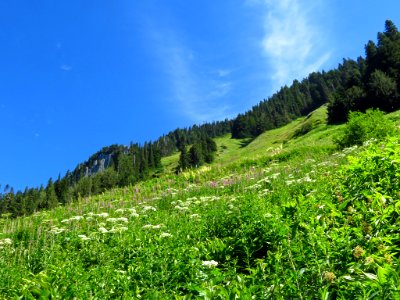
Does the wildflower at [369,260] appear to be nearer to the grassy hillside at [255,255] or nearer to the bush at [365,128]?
the grassy hillside at [255,255]

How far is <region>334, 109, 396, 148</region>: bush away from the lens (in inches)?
763

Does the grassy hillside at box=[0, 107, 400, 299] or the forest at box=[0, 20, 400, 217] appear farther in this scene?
the forest at box=[0, 20, 400, 217]

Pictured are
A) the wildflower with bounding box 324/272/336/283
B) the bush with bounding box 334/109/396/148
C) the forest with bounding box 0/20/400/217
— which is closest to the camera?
the wildflower with bounding box 324/272/336/283

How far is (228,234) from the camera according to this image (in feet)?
23.3

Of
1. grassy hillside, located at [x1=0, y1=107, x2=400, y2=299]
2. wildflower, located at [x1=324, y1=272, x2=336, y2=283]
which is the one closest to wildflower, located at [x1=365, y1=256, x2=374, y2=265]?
grassy hillside, located at [x1=0, y1=107, x2=400, y2=299]

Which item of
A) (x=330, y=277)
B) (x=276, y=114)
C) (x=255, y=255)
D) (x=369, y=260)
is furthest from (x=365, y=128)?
→ (x=276, y=114)

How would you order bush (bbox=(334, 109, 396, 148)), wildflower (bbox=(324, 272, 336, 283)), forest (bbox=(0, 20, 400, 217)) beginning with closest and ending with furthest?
wildflower (bbox=(324, 272, 336, 283)) → bush (bbox=(334, 109, 396, 148)) → forest (bbox=(0, 20, 400, 217))

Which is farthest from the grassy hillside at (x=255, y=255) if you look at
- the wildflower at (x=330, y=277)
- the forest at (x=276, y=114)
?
the forest at (x=276, y=114)

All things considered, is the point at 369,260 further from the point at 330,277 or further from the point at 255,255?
the point at 255,255

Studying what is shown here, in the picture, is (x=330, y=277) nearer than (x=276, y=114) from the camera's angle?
Yes

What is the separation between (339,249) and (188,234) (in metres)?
4.39

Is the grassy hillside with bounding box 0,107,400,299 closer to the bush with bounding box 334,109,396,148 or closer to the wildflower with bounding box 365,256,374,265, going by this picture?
the wildflower with bounding box 365,256,374,265

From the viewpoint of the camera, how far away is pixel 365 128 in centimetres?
1984

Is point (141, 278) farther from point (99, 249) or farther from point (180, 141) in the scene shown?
point (180, 141)
